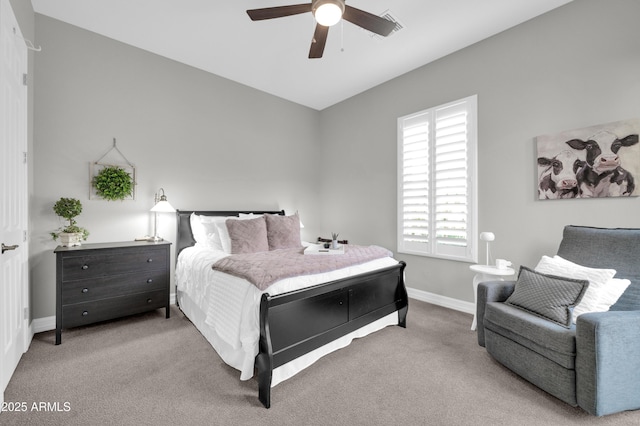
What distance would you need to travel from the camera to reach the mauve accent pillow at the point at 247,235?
3271 mm

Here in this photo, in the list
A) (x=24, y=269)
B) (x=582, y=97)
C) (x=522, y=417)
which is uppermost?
(x=582, y=97)

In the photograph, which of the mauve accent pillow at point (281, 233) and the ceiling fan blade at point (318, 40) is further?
the mauve accent pillow at point (281, 233)

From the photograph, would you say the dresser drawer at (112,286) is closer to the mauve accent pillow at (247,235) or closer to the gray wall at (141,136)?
the gray wall at (141,136)

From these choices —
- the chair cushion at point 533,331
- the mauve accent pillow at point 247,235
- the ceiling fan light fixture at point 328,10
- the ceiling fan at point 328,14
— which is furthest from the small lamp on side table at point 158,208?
the chair cushion at point 533,331

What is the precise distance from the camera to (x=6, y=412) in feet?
5.77

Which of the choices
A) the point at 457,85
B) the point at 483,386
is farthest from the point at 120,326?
the point at 457,85

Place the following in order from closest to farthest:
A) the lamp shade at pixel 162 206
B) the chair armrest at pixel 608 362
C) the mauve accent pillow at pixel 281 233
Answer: the chair armrest at pixel 608 362 < the lamp shade at pixel 162 206 < the mauve accent pillow at pixel 281 233

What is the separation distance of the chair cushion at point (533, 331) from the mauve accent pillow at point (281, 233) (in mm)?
2257

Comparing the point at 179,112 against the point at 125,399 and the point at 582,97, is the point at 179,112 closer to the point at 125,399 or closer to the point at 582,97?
the point at 125,399

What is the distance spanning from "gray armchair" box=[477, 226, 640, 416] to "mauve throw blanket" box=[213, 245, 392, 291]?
3.83ft

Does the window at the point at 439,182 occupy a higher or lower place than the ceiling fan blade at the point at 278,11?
lower

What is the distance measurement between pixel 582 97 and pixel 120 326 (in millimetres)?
5166

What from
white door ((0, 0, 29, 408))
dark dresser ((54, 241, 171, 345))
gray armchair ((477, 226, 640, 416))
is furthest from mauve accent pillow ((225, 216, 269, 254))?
gray armchair ((477, 226, 640, 416))

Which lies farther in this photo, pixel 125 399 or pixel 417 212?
pixel 417 212
